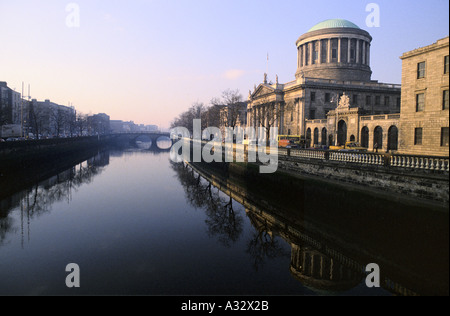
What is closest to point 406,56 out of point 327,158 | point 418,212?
point 327,158

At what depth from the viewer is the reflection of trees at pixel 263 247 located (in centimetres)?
1457

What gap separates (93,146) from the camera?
3664 inches

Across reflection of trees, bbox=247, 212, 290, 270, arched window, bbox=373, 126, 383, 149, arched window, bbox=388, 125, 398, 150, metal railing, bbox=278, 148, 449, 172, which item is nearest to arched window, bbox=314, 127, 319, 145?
arched window, bbox=373, 126, 383, 149

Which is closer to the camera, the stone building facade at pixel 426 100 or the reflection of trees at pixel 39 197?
the reflection of trees at pixel 39 197

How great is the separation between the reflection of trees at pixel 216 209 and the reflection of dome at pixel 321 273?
4.18 meters

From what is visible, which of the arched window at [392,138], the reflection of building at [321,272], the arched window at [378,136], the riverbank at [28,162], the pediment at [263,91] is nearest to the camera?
the reflection of building at [321,272]

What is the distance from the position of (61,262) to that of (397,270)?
14.7 meters

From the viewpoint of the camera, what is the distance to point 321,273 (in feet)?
42.1

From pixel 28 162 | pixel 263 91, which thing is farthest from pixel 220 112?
pixel 28 162

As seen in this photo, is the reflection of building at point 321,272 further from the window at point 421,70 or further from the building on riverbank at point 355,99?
the window at point 421,70

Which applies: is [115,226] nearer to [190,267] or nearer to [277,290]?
[190,267]

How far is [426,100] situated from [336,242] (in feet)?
70.5

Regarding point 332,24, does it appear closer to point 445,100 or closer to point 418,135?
point 418,135

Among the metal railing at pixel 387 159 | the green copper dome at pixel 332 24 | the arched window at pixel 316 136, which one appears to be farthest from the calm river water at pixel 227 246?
the green copper dome at pixel 332 24
